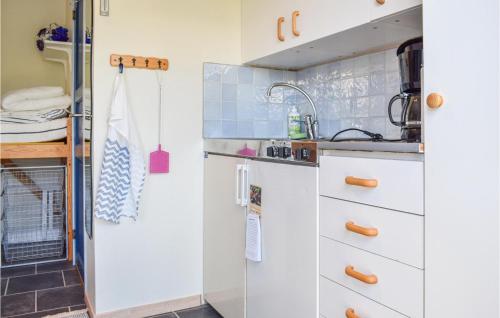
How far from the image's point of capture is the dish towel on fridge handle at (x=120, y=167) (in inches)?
75.3

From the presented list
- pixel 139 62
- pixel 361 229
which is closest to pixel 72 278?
pixel 139 62

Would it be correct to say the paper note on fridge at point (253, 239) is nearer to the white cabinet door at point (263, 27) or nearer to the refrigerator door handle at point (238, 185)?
the refrigerator door handle at point (238, 185)

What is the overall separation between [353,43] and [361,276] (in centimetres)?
107

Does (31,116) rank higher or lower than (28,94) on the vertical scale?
lower

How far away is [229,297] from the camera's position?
197 centimetres

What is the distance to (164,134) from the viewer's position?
210 cm

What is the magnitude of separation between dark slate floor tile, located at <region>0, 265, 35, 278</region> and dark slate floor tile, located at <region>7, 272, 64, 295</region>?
9cm

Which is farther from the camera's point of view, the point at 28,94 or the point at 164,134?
the point at 28,94

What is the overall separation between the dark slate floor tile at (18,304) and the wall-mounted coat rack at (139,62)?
145cm

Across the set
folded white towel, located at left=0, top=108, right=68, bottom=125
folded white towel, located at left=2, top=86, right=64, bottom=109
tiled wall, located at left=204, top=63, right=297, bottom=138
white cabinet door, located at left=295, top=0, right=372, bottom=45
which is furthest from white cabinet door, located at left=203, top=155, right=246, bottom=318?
folded white towel, located at left=2, top=86, right=64, bottom=109

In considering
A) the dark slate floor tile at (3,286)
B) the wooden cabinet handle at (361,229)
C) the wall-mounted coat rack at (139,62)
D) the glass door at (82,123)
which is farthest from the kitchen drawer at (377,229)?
the dark slate floor tile at (3,286)

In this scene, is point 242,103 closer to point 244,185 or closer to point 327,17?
point 244,185
